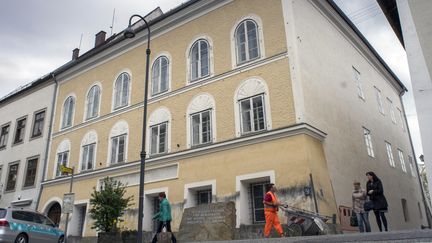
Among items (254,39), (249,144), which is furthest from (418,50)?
(254,39)

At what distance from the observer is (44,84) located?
29.5m

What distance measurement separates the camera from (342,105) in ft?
63.7

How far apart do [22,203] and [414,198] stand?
92.2ft

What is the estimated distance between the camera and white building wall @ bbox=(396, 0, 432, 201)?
28.1 ft

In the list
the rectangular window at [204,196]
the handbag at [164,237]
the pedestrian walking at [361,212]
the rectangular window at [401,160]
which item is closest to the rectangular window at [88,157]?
the rectangular window at [204,196]

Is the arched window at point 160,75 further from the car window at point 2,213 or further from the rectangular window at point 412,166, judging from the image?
the rectangular window at point 412,166

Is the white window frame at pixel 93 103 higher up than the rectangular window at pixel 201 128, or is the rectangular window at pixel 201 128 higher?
the white window frame at pixel 93 103

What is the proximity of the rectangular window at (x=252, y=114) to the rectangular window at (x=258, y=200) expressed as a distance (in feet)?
7.99

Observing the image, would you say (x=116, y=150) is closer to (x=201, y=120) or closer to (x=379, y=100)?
(x=201, y=120)

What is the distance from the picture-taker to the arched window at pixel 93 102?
80.4 ft

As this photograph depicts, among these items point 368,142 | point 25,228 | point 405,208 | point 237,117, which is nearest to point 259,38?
point 237,117

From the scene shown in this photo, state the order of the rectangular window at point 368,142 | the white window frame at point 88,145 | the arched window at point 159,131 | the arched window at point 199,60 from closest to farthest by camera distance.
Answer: the arched window at point 199,60 → the arched window at point 159,131 → the rectangular window at point 368,142 → the white window frame at point 88,145

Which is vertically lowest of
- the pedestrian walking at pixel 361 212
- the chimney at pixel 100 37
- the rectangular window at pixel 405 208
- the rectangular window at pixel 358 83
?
the pedestrian walking at pixel 361 212

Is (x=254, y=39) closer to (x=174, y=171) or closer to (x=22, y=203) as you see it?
(x=174, y=171)
